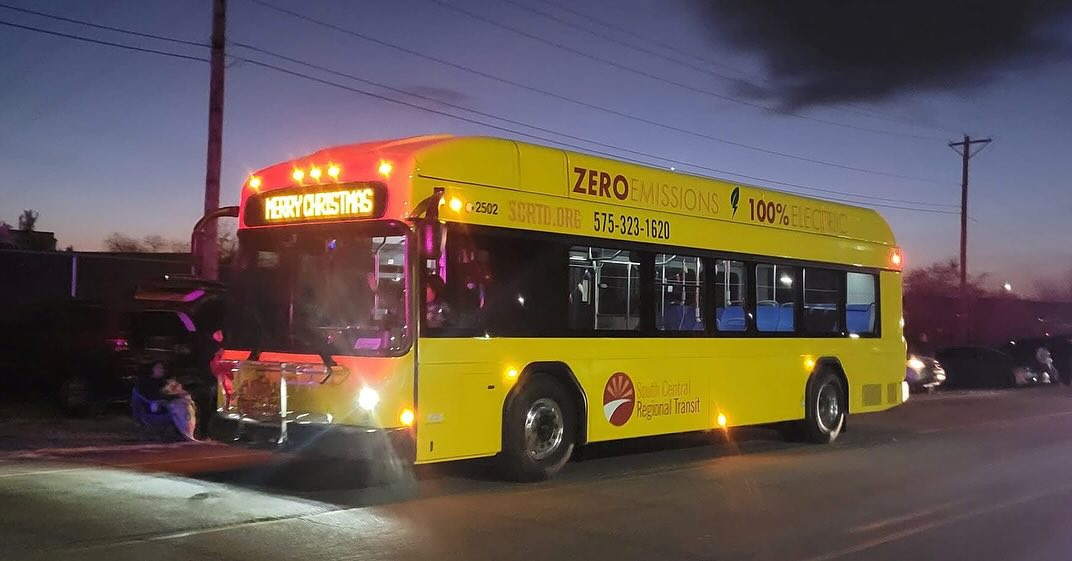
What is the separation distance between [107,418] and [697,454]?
9320 millimetres

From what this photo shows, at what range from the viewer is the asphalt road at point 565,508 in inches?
295

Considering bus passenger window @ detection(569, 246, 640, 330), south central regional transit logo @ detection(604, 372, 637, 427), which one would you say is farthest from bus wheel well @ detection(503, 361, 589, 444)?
bus passenger window @ detection(569, 246, 640, 330)

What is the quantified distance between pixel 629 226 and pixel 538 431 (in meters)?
2.60

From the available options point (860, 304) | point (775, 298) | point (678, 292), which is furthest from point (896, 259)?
point (678, 292)

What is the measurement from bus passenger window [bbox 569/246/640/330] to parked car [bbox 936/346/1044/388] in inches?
953

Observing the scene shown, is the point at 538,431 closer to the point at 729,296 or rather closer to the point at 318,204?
the point at 318,204

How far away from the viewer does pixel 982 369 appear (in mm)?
31953

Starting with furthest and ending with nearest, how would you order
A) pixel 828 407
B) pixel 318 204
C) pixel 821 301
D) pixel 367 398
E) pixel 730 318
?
1. pixel 828 407
2. pixel 821 301
3. pixel 730 318
4. pixel 318 204
5. pixel 367 398

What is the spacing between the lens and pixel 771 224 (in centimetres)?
1350

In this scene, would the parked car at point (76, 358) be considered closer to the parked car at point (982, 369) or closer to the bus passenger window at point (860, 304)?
the bus passenger window at point (860, 304)

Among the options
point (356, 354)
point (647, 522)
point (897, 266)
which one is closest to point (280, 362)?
point (356, 354)

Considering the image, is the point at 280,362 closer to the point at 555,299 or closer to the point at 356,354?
the point at 356,354

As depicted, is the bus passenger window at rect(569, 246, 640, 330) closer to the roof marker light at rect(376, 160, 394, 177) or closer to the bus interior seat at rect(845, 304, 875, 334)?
the roof marker light at rect(376, 160, 394, 177)

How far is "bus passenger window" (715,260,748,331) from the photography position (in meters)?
12.5
